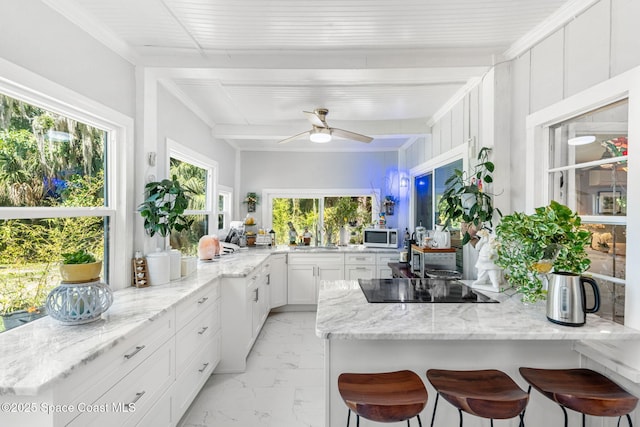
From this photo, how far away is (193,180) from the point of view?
12.0ft

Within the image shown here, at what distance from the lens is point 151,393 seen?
5.46ft

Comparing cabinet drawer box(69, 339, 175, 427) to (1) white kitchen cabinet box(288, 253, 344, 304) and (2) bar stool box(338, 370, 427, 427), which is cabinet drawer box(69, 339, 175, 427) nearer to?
(2) bar stool box(338, 370, 427, 427)

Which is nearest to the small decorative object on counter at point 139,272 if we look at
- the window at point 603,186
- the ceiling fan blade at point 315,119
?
the ceiling fan blade at point 315,119

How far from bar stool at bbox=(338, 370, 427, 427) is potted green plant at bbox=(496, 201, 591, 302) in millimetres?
809

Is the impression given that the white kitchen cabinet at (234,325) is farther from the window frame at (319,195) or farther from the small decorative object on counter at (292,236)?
the window frame at (319,195)

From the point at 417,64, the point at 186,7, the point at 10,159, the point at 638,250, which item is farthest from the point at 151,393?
the point at 417,64

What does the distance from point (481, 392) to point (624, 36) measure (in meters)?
1.76

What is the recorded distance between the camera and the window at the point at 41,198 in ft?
4.90

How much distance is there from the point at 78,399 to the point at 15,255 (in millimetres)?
854

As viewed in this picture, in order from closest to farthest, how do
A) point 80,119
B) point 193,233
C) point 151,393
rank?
point 151,393, point 80,119, point 193,233

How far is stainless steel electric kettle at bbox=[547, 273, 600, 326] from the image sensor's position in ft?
4.74

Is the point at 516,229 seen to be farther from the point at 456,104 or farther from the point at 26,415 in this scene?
the point at 26,415

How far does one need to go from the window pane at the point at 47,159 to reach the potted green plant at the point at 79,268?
38 cm

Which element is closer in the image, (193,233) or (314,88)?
(314,88)
